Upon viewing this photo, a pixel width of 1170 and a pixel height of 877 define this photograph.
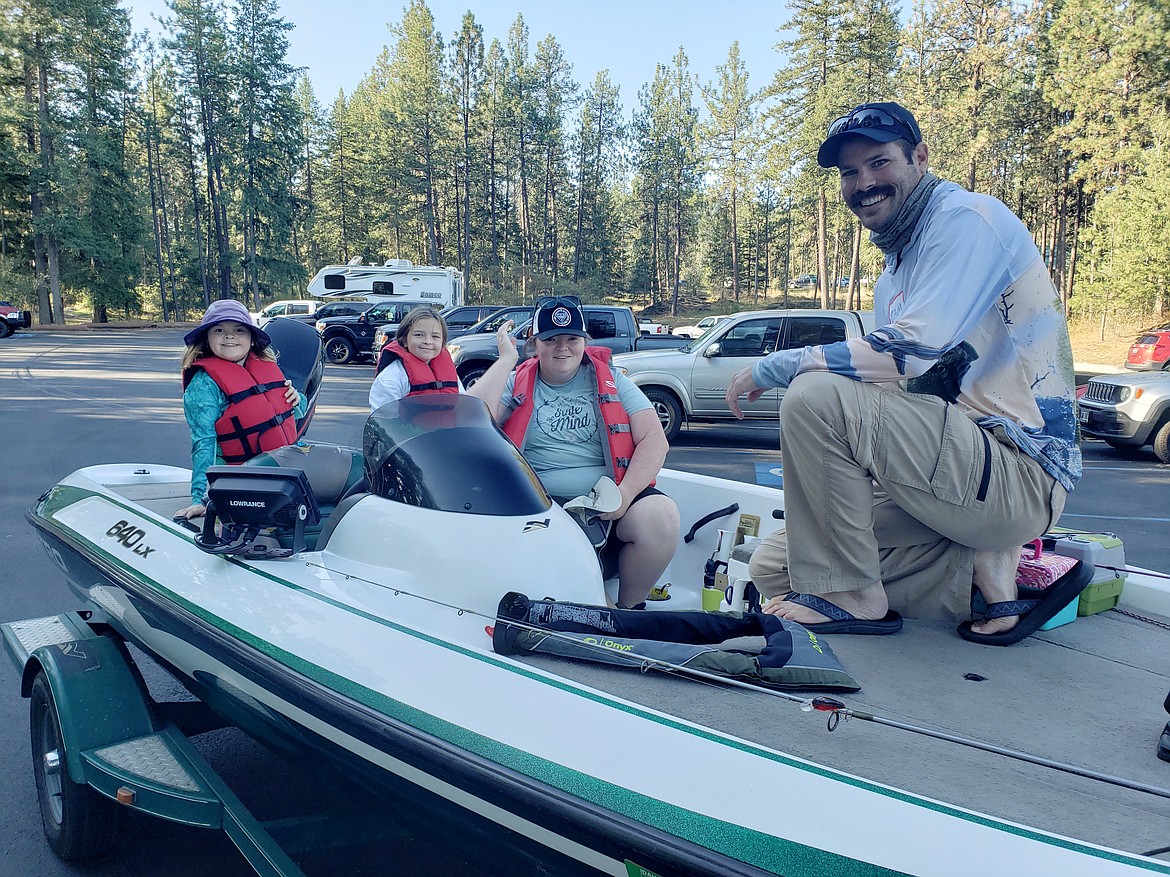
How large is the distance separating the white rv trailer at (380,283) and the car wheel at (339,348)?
4.83 meters

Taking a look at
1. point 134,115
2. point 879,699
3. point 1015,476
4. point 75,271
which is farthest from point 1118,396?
point 134,115

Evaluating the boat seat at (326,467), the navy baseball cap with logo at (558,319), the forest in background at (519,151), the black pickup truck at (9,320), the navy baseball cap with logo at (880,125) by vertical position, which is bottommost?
the boat seat at (326,467)

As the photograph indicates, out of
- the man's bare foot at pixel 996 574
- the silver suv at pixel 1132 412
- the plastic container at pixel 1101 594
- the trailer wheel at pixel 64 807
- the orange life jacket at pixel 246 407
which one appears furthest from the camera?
the silver suv at pixel 1132 412

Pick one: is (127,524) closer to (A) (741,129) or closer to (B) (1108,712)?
(B) (1108,712)

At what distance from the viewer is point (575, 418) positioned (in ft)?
12.0

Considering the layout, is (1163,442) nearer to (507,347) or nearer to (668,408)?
(668,408)

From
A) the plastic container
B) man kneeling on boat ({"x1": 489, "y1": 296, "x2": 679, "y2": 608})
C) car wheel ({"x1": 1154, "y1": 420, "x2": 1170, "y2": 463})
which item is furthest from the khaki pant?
car wheel ({"x1": 1154, "y1": 420, "x2": 1170, "y2": 463})

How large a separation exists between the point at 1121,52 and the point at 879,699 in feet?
110

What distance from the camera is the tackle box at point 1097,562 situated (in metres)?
2.73

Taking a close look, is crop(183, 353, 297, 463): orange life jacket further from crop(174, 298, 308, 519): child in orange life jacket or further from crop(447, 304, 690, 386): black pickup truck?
crop(447, 304, 690, 386): black pickup truck

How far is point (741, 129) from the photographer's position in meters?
50.8

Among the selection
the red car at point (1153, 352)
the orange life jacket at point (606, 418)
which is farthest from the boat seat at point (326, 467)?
the red car at point (1153, 352)

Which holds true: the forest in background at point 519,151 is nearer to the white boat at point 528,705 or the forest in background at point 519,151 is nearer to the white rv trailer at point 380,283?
the white rv trailer at point 380,283

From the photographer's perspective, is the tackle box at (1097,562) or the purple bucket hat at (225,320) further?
the purple bucket hat at (225,320)
